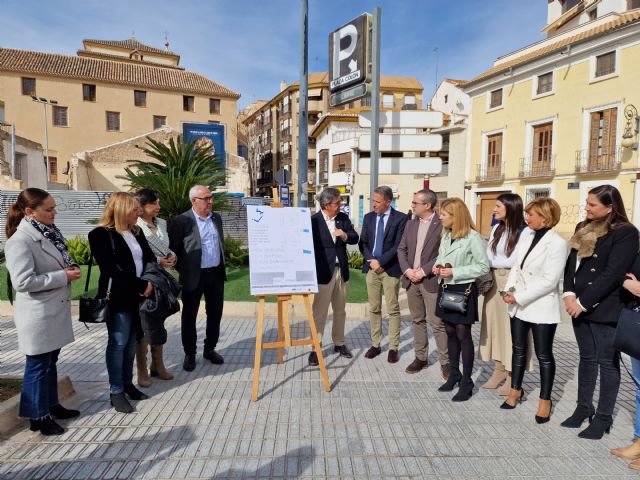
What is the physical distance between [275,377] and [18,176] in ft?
93.4

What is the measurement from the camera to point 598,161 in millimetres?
20172

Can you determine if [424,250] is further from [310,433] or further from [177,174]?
[177,174]

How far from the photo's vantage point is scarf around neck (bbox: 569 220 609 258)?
117 inches

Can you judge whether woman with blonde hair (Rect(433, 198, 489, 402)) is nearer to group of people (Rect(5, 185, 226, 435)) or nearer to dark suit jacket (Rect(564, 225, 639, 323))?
dark suit jacket (Rect(564, 225, 639, 323))

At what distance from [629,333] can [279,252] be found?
2.81 meters

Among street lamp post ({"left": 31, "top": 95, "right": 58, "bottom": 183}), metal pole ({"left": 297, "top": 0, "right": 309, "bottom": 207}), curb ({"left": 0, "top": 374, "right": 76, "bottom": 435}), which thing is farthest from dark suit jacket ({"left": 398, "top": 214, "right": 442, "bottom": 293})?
street lamp post ({"left": 31, "top": 95, "right": 58, "bottom": 183})

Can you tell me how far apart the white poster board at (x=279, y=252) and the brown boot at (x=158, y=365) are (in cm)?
118

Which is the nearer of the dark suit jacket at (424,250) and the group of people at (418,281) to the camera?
the group of people at (418,281)

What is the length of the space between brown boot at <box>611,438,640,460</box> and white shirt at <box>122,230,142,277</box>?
12.7 feet

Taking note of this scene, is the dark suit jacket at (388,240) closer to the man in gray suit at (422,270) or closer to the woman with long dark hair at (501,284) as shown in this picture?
the man in gray suit at (422,270)

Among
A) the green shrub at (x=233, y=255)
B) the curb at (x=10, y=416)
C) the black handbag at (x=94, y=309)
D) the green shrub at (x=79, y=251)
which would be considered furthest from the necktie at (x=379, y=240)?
the green shrub at (x=79, y=251)

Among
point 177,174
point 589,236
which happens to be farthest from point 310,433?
point 177,174

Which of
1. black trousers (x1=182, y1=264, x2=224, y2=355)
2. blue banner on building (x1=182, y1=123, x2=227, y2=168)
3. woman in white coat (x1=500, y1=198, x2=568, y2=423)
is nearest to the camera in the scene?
woman in white coat (x1=500, y1=198, x2=568, y2=423)

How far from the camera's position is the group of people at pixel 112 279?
2863 millimetres
